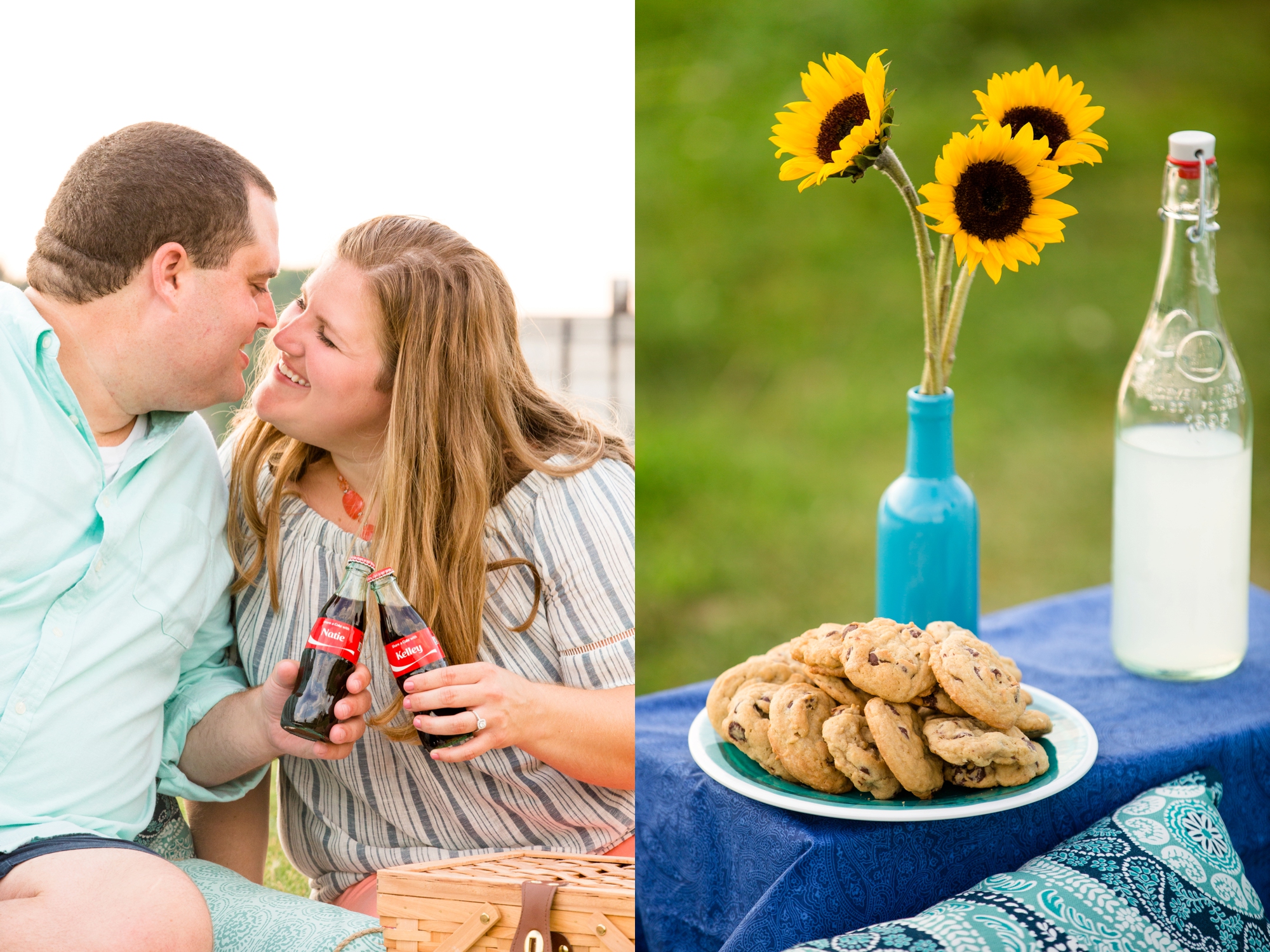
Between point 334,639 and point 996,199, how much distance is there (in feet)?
2.64

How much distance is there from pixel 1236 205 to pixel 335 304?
12.8ft

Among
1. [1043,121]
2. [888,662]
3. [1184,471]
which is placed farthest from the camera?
[1184,471]

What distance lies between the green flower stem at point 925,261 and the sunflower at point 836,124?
0.03 m

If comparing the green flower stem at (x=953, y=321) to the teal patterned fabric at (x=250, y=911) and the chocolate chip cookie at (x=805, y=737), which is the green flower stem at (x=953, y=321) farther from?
the teal patterned fabric at (x=250, y=911)

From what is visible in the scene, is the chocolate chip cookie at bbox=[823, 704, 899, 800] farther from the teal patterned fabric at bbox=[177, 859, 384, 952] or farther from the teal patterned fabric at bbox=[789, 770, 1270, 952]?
the teal patterned fabric at bbox=[177, 859, 384, 952]

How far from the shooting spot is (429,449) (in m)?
1.13

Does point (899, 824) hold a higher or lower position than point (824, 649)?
lower

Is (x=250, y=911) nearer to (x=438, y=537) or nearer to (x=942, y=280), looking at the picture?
(x=438, y=537)

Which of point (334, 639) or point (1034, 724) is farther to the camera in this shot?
point (1034, 724)

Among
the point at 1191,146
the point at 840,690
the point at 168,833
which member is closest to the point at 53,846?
the point at 168,833

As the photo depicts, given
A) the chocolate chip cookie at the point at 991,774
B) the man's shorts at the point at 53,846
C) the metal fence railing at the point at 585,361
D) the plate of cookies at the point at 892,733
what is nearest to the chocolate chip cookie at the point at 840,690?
the plate of cookies at the point at 892,733

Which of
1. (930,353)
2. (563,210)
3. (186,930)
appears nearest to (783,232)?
(930,353)

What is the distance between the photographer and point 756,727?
127 cm

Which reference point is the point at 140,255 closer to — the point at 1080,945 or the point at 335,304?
the point at 335,304
